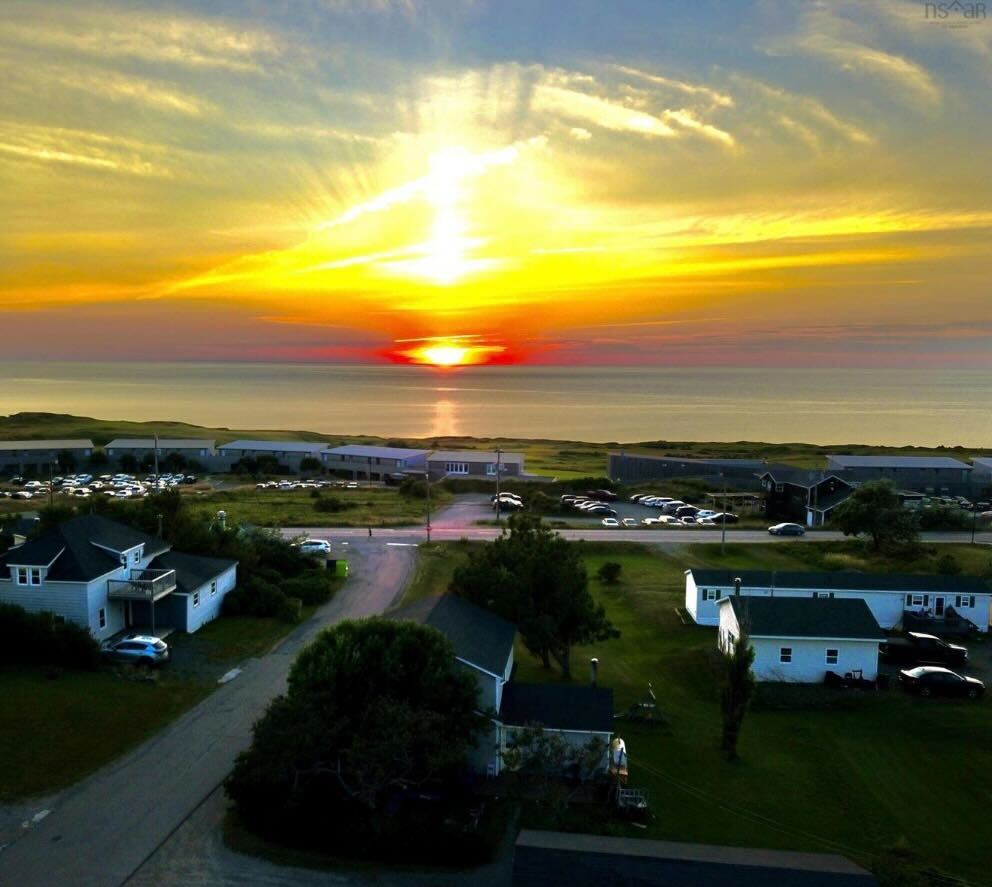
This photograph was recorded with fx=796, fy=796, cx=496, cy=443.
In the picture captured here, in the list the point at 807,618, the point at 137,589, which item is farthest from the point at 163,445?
the point at 807,618

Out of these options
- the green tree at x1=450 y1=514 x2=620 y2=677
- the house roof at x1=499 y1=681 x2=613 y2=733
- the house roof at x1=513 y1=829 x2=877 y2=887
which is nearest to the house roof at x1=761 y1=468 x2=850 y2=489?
the green tree at x1=450 y1=514 x2=620 y2=677

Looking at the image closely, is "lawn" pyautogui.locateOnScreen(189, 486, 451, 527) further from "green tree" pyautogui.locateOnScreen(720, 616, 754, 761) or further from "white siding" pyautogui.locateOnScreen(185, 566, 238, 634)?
"green tree" pyautogui.locateOnScreen(720, 616, 754, 761)

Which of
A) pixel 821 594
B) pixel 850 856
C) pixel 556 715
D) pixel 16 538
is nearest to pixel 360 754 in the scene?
pixel 556 715

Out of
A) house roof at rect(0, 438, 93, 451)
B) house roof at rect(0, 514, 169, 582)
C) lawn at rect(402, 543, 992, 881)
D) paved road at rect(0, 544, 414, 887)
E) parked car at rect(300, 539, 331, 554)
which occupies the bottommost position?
lawn at rect(402, 543, 992, 881)

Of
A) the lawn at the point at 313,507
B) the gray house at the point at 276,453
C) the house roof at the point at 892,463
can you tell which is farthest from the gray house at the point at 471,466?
the house roof at the point at 892,463

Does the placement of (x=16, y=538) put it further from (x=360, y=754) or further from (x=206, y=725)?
(x=360, y=754)

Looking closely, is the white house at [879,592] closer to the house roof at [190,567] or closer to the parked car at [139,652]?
the house roof at [190,567]

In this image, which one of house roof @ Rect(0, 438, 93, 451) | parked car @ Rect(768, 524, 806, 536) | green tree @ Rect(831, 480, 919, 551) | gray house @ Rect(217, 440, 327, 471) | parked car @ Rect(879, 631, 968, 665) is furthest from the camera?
gray house @ Rect(217, 440, 327, 471)
